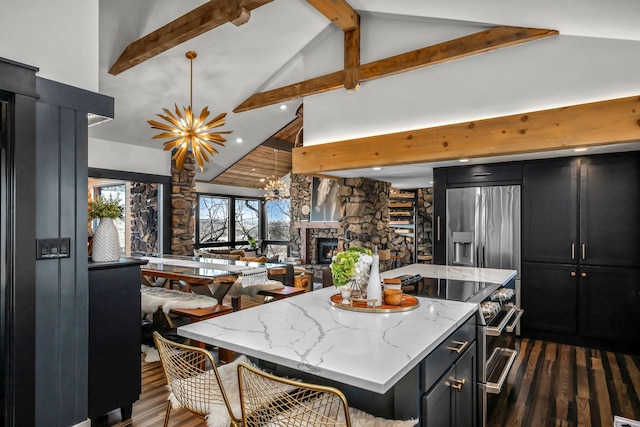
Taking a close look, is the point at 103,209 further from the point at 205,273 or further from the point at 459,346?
the point at 459,346

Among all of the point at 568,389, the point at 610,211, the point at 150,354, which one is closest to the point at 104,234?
the point at 150,354

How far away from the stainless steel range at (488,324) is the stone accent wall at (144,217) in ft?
17.7

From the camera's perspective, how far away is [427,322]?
6.05 ft

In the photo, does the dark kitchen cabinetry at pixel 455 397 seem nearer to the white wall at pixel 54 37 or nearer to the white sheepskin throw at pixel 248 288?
the white wall at pixel 54 37

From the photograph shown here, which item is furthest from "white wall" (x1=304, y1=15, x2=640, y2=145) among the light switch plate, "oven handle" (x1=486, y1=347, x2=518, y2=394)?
the light switch plate

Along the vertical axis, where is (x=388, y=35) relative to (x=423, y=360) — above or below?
above

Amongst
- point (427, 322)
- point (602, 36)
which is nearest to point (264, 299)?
point (427, 322)

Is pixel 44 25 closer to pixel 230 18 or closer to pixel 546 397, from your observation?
pixel 230 18

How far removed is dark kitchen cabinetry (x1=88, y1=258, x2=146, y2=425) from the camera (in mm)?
2453

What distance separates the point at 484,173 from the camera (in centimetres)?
472

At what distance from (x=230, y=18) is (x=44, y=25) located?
1746mm

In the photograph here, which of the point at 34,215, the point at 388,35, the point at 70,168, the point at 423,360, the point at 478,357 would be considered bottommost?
the point at 478,357

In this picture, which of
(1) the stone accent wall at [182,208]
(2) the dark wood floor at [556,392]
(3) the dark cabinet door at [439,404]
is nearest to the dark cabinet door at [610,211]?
(2) the dark wood floor at [556,392]

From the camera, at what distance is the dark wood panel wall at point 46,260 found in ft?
6.72
